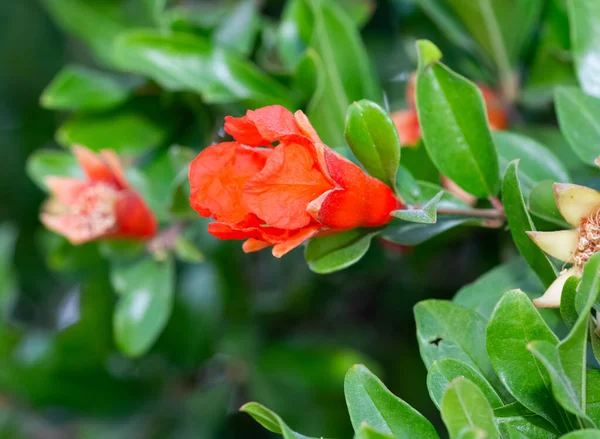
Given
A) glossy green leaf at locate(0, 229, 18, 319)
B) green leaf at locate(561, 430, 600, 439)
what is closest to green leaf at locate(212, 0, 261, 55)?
green leaf at locate(561, 430, 600, 439)

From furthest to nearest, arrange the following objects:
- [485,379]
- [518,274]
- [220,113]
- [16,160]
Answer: [16,160] < [220,113] < [518,274] < [485,379]

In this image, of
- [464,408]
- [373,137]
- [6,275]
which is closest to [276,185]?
[373,137]

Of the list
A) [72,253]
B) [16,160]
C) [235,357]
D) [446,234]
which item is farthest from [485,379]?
[16,160]

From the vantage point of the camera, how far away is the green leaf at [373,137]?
0.62m

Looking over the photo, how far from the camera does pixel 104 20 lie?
1221mm

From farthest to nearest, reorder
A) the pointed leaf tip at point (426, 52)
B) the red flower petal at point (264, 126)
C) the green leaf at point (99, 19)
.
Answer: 1. the green leaf at point (99, 19)
2. the pointed leaf tip at point (426, 52)
3. the red flower petal at point (264, 126)

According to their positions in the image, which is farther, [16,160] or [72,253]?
[16,160]

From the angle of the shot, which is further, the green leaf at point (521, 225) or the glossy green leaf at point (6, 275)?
the glossy green leaf at point (6, 275)

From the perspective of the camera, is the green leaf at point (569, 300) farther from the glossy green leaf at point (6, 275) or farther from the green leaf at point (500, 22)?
the glossy green leaf at point (6, 275)

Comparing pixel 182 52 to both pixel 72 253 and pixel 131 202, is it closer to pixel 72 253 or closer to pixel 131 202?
pixel 131 202

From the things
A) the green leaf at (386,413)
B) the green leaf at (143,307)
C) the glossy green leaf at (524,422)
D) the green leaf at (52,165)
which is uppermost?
the glossy green leaf at (524,422)

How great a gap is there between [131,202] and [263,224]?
449mm

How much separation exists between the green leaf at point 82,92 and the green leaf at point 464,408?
0.78 m

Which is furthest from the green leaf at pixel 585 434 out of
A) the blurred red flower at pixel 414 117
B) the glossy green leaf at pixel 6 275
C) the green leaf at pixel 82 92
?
the glossy green leaf at pixel 6 275
